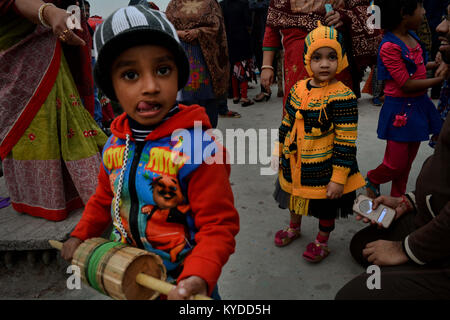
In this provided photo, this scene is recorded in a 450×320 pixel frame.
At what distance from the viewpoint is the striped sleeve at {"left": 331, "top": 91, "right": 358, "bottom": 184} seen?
5.83ft

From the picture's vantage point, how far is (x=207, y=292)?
2.90 feet

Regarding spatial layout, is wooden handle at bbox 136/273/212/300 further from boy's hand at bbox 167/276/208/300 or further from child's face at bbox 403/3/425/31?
child's face at bbox 403/3/425/31

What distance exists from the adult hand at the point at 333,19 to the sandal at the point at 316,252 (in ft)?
4.84

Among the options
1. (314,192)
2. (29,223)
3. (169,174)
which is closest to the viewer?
(169,174)

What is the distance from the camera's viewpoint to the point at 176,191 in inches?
40.5

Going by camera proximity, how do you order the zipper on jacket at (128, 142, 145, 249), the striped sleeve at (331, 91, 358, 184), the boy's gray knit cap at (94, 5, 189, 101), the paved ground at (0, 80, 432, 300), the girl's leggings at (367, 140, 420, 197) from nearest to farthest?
the boy's gray knit cap at (94, 5, 189, 101) < the zipper on jacket at (128, 142, 145, 249) < the striped sleeve at (331, 91, 358, 184) < the paved ground at (0, 80, 432, 300) < the girl's leggings at (367, 140, 420, 197)

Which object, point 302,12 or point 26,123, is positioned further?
point 302,12

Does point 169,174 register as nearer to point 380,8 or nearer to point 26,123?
point 26,123

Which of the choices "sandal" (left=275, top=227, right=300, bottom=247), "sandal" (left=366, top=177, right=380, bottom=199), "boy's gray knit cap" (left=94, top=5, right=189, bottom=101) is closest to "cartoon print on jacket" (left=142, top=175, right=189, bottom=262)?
"boy's gray knit cap" (left=94, top=5, right=189, bottom=101)

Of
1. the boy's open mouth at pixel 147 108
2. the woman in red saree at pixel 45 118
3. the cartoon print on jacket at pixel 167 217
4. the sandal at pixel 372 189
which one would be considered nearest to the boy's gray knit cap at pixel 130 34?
the boy's open mouth at pixel 147 108

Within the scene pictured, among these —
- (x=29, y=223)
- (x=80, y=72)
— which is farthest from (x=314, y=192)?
(x=29, y=223)

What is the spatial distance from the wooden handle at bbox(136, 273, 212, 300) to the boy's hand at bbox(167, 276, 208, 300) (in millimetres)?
16
